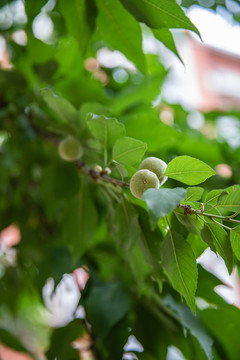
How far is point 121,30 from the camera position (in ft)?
1.26

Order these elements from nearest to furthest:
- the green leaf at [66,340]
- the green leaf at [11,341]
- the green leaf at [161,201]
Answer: the green leaf at [161,201], the green leaf at [66,340], the green leaf at [11,341]

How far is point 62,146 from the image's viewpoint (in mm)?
405

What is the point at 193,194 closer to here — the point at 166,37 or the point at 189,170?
the point at 189,170

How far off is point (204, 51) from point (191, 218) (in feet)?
12.3

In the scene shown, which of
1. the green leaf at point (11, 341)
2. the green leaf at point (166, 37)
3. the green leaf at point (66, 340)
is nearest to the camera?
the green leaf at point (166, 37)

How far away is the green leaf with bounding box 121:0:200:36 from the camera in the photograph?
1.00 ft

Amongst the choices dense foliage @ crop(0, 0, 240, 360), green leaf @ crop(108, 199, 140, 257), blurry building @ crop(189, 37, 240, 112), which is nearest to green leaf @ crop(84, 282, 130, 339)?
dense foliage @ crop(0, 0, 240, 360)

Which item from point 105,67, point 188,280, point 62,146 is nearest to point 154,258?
point 188,280

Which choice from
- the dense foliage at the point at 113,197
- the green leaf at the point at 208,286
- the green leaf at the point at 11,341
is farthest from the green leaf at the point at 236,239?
the green leaf at the point at 11,341

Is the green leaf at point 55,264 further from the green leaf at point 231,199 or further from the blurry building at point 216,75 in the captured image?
the blurry building at point 216,75

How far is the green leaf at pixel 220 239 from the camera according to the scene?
0.27 meters

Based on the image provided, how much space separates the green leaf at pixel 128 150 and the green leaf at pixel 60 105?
0.08 m

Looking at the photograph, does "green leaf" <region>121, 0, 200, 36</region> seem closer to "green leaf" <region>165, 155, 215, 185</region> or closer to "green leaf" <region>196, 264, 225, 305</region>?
"green leaf" <region>165, 155, 215, 185</region>

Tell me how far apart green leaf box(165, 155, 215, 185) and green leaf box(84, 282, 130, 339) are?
0.74ft
